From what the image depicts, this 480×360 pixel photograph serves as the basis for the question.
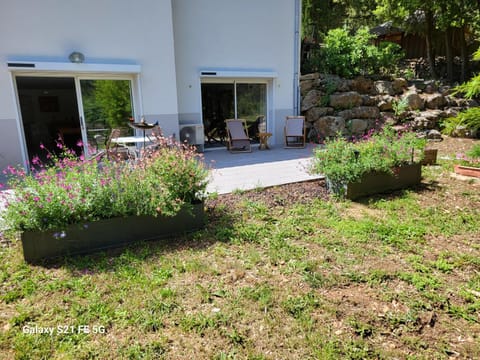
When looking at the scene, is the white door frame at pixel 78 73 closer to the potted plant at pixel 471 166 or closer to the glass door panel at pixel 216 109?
the glass door panel at pixel 216 109

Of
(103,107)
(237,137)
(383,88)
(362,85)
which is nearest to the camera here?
(103,107)

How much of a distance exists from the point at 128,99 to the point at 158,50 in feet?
4.55

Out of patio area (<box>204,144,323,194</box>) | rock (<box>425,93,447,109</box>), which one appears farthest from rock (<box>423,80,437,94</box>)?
patio area (<box>204,144,323,194</box>)

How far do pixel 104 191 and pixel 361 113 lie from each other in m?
9.33

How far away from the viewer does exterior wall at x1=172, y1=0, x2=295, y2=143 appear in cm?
840

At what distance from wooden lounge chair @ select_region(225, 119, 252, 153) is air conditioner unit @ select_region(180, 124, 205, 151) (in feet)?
2.57

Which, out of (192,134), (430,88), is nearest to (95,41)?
(192,134)

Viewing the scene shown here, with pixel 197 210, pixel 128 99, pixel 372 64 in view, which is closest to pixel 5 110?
pixel 128 99

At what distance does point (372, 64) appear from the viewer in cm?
1152

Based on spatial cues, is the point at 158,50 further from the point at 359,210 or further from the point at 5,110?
the point at 359,210

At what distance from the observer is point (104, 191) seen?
3139mm

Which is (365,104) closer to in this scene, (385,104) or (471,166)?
(385,104)

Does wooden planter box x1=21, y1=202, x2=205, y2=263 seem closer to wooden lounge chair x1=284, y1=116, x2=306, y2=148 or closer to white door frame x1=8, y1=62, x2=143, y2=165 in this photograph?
white door frame x1=8, y1=62, x2=143, y2=165

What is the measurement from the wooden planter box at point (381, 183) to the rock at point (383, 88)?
7089 millimetres
